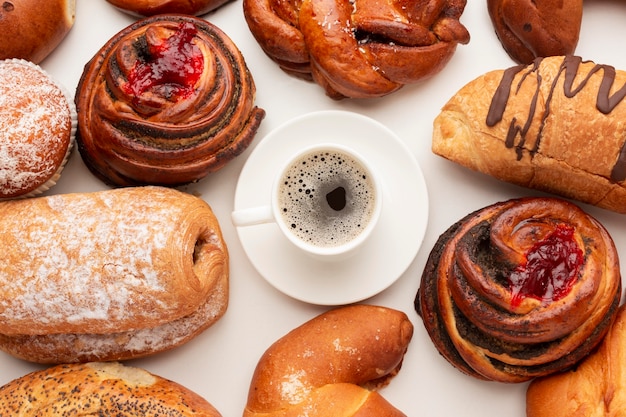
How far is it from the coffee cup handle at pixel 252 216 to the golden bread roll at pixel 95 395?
553 mm

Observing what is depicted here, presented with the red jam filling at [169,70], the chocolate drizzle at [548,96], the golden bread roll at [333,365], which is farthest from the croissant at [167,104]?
the chocolate drizzle at [548,96]

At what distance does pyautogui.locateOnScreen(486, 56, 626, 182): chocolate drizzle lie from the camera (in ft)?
6.59

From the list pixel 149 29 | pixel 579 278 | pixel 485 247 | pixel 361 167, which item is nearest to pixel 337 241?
pixel 361 167

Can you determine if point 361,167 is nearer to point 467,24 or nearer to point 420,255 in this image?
point 420,255

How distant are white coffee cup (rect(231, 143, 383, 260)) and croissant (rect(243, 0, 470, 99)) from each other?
245 mm

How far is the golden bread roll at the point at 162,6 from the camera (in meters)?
2.33

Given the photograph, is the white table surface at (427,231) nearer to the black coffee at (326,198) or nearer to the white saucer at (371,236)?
the white saucer at (371,236)

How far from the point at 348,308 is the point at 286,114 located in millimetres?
640

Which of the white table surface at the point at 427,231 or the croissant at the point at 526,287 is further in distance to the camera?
the white table surface at the point at 427,231

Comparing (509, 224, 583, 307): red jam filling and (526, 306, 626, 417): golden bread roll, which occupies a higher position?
(509, 224, 583, 307): red jam filling

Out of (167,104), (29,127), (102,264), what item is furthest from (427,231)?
(29,127)

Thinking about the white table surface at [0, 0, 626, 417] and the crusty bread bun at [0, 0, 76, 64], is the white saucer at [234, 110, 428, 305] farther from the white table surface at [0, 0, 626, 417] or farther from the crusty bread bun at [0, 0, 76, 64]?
the crusty bread bun at [0, 0, 76, 64]

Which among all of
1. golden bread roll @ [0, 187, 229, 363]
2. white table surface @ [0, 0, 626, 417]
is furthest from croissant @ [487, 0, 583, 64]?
golden bread roll @ [0, 187, 229, 363]

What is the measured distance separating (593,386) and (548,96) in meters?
0.81
